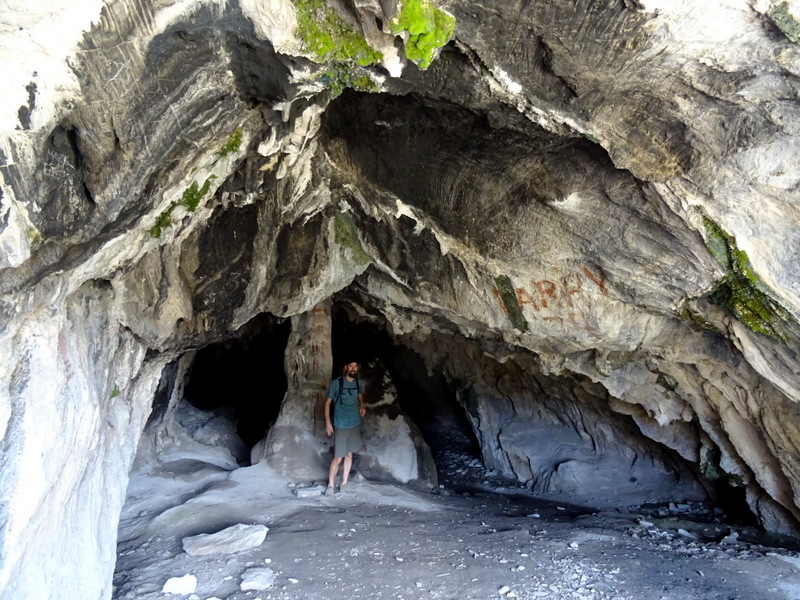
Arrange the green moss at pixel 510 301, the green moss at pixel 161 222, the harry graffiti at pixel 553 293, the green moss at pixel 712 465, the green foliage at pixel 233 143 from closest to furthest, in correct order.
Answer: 1. the green foliage at pixel 233 143
2. the green moss at pixel 161 222
3. the harry graffiti at pixel 553 293
4. the green moss at pixel 510 301
5. the green moss at pixel 712 465

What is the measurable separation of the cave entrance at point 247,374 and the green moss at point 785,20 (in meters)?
10.7

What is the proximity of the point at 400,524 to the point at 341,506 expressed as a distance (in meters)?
0.79

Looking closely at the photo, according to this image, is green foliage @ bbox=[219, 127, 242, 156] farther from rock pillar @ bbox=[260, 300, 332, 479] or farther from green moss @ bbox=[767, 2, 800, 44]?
rock pillar @ bbox=[260, 300, 332, 479]

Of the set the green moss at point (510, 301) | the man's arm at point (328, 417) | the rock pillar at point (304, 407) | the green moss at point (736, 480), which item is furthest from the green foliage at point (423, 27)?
the green moss at point (736, 480)

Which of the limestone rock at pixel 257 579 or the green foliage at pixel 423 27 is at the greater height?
the green foliage at pixel 423 27

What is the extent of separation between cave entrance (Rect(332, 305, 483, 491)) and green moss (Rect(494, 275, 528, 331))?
636cm

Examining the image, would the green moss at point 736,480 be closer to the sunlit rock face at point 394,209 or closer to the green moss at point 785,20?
the sunlit rock face at point 394,209

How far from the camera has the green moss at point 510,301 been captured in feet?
22.0

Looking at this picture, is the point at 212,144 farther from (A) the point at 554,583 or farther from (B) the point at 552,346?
(B) the point at 552,346

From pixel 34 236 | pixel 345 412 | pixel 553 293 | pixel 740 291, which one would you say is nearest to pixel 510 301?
pixel 553 293

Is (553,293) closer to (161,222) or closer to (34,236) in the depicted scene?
(161,222)

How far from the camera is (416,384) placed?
15.4m

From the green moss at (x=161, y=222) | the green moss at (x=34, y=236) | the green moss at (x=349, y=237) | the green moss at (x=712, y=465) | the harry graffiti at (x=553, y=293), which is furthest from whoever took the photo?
the green moss at (x=712, y=465)

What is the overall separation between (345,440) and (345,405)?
16.4 inches
